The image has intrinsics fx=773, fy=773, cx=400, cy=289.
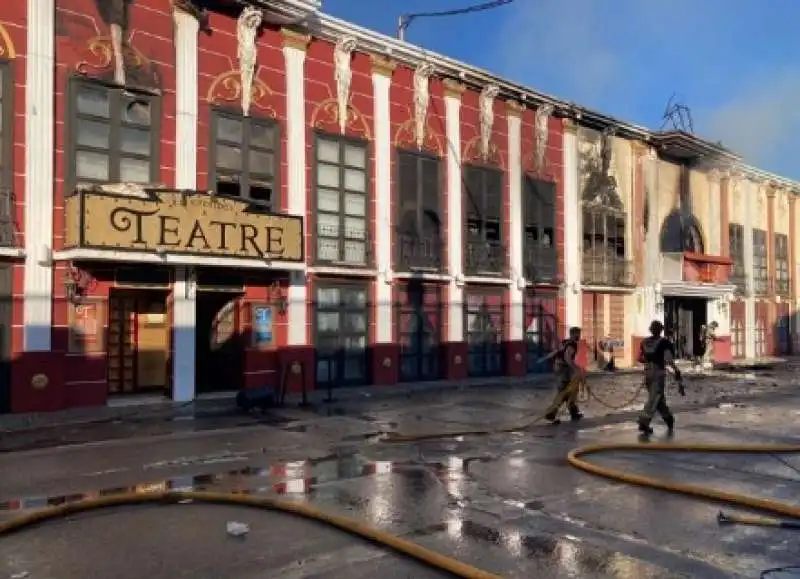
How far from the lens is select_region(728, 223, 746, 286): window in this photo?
3512 centimetres

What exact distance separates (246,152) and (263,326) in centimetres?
412

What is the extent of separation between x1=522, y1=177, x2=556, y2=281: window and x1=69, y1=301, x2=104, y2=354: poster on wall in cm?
1386

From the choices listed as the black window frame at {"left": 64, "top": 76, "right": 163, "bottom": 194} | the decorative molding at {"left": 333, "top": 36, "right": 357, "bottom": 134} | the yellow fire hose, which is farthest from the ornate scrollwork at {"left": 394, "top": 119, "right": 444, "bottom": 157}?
the yellow fire hose

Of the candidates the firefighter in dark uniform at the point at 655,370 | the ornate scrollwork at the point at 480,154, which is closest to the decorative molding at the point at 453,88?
→ the ornate scrollwork at the point at 480,154

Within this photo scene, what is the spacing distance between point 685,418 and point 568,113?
14.8 meters

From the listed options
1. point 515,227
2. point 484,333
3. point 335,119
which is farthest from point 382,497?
point 515,227

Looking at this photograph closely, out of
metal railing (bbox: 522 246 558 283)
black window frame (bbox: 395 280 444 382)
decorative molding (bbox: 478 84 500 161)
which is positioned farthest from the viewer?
metal railing (bbox: 522 246 558 283)

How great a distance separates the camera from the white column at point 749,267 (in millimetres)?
36156

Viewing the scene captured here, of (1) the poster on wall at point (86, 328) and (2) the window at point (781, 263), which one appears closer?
(1) the poster on wall at point (86, 328)

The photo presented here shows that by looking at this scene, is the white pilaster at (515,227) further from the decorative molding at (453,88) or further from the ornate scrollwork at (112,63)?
the ornate scrollwork at (112,63)

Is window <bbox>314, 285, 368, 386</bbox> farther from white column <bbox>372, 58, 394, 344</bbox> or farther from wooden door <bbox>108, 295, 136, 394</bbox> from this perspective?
wooden door <bbox>108, 295, 136, 394</bbox>

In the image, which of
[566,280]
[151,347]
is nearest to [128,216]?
[151,347]

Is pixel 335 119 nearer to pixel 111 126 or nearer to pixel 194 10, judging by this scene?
pixel 194 10

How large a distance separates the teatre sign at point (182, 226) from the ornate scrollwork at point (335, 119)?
10.4 feet
